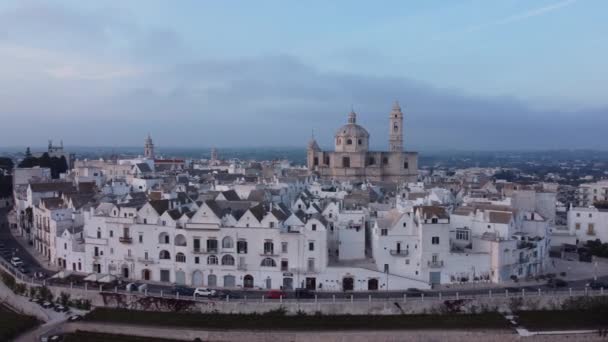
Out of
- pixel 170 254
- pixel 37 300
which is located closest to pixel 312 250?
pixel 170 254

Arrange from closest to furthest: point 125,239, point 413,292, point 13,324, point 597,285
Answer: point 13,324 < point 413,292 < point 597,285 < point 125,239

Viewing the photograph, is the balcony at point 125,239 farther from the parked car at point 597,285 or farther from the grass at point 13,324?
the parked car at point 597,285

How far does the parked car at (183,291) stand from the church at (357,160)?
169ft

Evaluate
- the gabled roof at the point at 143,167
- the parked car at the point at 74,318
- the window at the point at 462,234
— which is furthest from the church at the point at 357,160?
the parked car at the point at 74,318

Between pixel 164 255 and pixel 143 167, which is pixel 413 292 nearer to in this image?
pixel 164 255

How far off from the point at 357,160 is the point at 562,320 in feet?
182

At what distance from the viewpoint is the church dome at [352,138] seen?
96.9m

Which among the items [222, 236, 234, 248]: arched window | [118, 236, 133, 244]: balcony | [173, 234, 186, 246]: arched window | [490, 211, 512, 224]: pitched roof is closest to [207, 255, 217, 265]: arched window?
[222, 236, 234, 248]: arched window

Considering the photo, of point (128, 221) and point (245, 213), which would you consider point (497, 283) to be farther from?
point (128, 221)

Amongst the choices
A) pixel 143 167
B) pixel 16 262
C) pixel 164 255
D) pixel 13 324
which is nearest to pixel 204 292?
pixel 164 255

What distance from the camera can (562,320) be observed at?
42.3 meters

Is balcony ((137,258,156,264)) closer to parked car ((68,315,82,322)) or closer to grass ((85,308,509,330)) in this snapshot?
grass ((85,308,509,330))

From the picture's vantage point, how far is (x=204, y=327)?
40438 millimetres

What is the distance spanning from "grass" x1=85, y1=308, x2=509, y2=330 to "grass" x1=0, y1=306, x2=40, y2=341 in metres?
4.17
